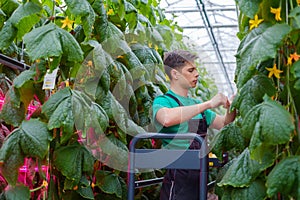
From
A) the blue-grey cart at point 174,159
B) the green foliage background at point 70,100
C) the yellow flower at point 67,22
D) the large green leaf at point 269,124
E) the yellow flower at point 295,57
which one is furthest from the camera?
the yellow flower at point 67,22

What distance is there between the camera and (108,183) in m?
2.44

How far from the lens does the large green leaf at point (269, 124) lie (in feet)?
4.47

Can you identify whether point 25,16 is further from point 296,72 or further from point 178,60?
point 296,72

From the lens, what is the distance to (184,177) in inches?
88.8

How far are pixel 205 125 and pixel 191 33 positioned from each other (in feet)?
39.7

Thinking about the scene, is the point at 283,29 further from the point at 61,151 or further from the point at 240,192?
the point at 61,151

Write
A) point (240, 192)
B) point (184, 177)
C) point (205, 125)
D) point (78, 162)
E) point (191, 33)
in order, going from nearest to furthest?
point (240, 192) < point (78, 162) < point (184, 177) < point (205, 125) < point (191, 33)

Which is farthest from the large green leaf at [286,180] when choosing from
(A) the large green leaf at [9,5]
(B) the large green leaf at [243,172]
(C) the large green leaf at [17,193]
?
(A) the large green leaf at [9,5]

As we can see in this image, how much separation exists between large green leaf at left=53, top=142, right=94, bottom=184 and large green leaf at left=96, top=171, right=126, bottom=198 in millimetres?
273

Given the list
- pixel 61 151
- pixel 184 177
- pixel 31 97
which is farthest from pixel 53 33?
pixel 184 177

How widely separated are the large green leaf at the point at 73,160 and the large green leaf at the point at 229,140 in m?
0.55

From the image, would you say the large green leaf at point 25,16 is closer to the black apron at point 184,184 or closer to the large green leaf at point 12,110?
the large green leaf at point 12,110

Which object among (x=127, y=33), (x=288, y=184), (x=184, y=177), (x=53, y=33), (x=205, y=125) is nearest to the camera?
(x=288, y=184)

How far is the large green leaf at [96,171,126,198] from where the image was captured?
241 centimetres
